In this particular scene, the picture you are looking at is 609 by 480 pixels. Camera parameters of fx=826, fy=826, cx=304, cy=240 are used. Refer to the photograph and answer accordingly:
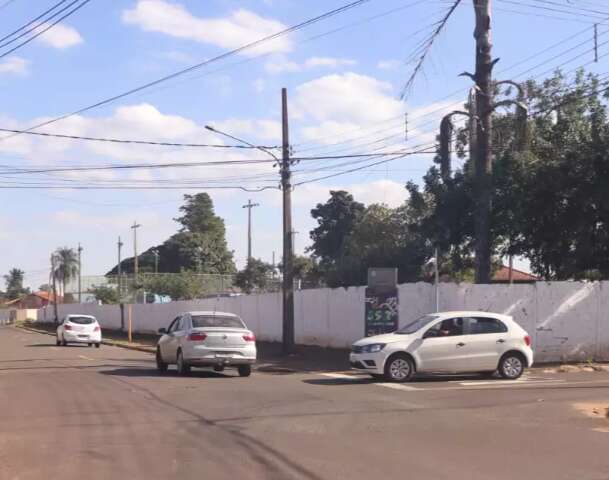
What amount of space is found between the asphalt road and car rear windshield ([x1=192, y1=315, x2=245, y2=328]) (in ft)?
6.26

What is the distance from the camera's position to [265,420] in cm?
1202

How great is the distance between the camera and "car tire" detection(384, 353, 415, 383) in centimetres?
1777

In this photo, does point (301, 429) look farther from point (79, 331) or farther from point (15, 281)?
point (15, 281)

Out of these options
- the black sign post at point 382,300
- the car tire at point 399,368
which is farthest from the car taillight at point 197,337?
the black sign post at point 382,300

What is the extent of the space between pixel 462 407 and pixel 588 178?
1369 centimetres

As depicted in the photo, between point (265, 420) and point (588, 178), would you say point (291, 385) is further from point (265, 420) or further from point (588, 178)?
point (588, 178)

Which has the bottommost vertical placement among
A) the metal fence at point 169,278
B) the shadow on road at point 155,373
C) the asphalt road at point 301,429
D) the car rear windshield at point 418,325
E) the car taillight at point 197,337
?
the shadow on road at point 155,373

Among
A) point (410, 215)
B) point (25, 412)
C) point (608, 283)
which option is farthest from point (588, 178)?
point (410, 215)

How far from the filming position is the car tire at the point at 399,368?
699 inches

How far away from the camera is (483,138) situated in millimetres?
24047

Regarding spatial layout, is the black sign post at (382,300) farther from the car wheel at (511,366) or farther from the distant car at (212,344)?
the car wheel at (511,366)

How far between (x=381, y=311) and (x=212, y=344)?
22.0 ft

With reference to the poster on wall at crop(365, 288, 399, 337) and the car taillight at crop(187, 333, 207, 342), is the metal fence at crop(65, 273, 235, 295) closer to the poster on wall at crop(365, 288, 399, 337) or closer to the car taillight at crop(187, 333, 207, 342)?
the poster on wall at crop(365, 288, 399, 337)

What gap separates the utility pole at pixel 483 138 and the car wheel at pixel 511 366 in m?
5.83
